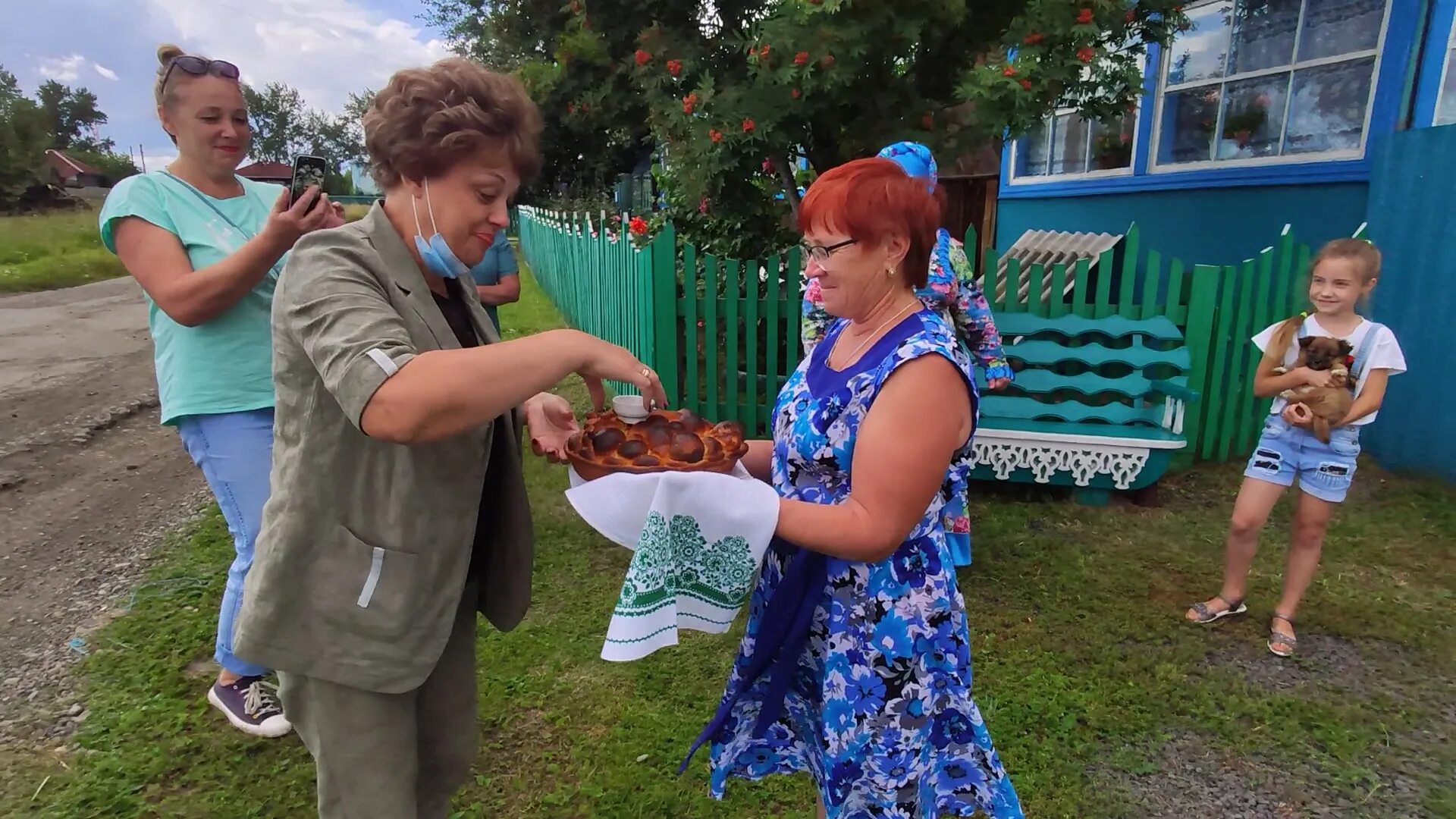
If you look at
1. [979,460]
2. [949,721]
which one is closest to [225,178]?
[949,721]

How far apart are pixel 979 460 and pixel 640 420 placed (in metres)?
3.60

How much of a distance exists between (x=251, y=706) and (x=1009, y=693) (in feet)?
9.13

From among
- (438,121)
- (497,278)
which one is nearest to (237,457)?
(438,121)

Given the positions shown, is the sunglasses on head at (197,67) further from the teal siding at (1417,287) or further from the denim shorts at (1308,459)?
the teal siding at (1417,287)

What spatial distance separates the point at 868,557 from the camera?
151 centimetres

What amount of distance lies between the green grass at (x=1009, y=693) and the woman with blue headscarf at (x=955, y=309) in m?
0.67

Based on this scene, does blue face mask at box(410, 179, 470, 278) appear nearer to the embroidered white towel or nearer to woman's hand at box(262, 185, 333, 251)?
the embroidered white towel

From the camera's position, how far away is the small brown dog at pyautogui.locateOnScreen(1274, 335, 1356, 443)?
320 cm

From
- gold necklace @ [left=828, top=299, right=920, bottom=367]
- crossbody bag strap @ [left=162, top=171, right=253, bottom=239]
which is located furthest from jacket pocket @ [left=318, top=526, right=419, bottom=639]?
crossbody bag strap @ [left=162, top=171, right=253, bottom=239]

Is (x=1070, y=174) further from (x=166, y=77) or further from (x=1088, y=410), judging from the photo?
(x=166, y=77)

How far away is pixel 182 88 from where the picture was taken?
228cm

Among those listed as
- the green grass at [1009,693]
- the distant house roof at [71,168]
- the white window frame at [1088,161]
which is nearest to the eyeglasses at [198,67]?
the green grass at [1009,693]

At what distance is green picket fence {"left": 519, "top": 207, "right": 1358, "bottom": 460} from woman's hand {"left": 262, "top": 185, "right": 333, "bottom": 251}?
3026 millimetres

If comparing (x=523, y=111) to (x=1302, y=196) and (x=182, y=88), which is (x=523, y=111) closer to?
(x=182, y=88)
